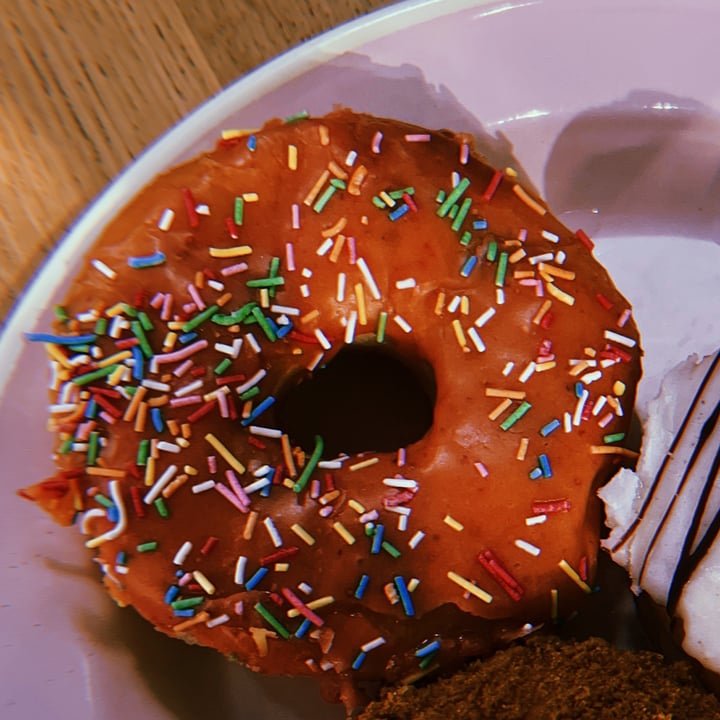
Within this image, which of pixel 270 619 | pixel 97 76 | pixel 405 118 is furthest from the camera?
pixel 97 76

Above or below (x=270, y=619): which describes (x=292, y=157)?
above

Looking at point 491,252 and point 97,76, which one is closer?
point 491,252

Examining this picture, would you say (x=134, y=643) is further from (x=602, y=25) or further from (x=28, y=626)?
(x=602, y=25)

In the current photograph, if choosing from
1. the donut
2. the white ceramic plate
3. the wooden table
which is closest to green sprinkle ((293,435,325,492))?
the donut

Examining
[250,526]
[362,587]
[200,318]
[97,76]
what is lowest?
[362,587]

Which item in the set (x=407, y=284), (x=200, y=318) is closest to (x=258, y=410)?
(x=200, y=318)

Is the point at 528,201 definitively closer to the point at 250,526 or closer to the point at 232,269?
the point at 232,269

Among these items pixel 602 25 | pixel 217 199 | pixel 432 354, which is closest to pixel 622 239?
pixel 602 25
